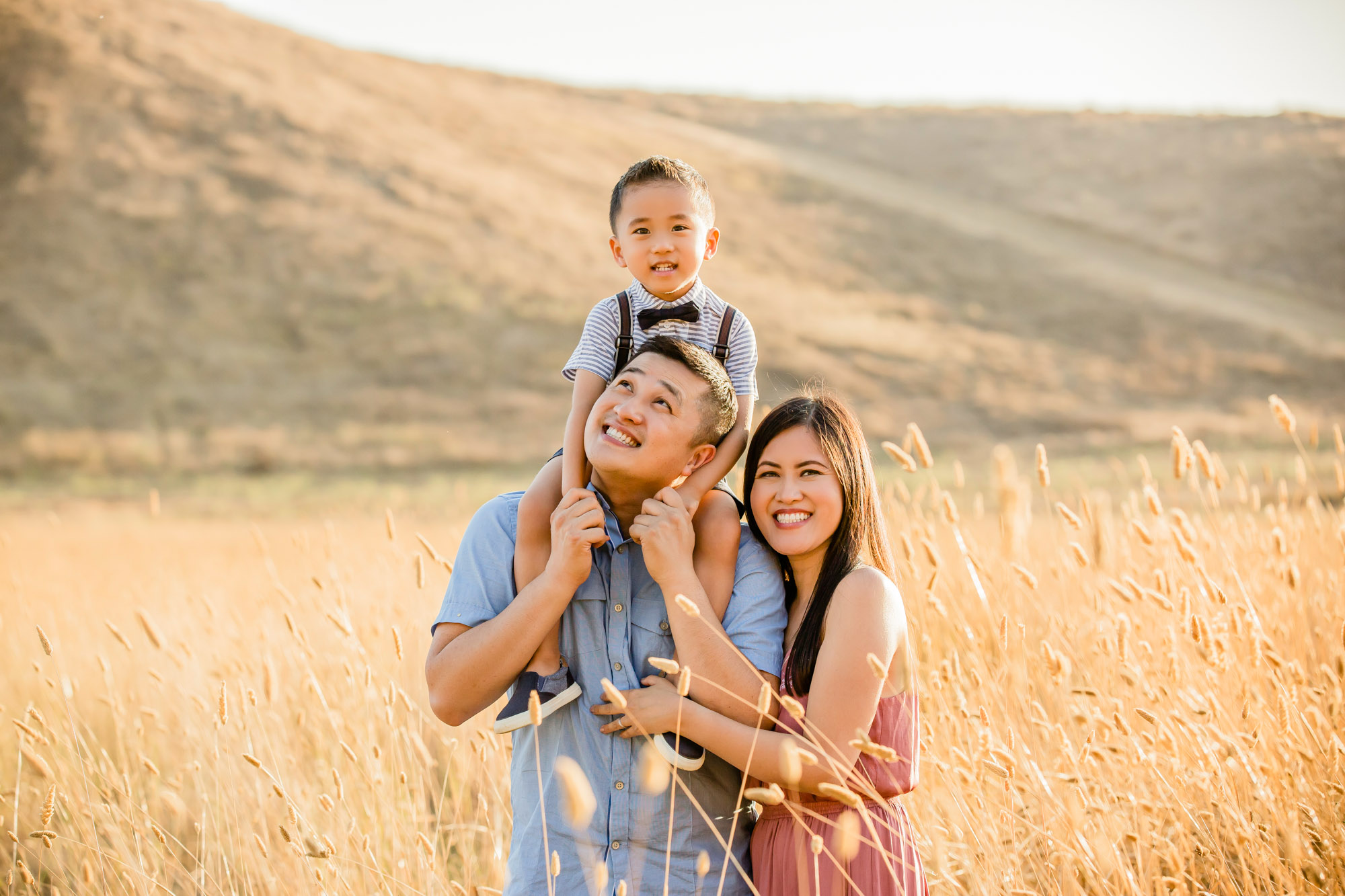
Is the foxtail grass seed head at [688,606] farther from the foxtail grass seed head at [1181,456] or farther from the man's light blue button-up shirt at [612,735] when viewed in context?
the foxtail grass seed head at [1181,456]

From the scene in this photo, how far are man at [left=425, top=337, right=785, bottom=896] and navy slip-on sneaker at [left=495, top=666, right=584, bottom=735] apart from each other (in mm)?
59

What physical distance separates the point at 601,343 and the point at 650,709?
1440mm

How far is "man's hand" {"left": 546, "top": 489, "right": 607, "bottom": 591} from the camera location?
7.79 ft

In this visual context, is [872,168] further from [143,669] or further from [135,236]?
[143,669]

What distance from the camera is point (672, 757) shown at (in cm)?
222

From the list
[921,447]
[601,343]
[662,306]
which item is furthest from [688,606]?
[662,306]

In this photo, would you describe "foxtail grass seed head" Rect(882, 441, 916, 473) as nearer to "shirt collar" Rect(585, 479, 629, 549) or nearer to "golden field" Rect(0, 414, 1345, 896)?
"golden field" Rect(0, 414, 1345, 896)

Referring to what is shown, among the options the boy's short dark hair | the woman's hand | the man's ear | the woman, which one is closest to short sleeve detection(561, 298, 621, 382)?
the boy's short dark hair

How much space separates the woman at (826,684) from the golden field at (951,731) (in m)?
0.20

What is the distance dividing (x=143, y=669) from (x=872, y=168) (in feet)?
208

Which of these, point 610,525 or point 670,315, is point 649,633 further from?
point 670,315

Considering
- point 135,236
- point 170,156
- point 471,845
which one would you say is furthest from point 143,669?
point 170,156

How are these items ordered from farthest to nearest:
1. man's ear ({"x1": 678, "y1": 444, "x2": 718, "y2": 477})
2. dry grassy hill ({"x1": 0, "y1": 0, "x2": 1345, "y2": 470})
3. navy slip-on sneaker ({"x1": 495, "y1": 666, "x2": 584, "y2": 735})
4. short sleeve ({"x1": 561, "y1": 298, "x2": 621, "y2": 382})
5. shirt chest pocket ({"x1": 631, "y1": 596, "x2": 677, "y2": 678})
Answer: dry grassy hill ({"x1": 0, "y1": 0, "x2": 1345, "y2": 470}), short sleeve ({"x1": 561, "y1": 298, "x2": 621, "y2": 382}), man's ear ({"x1": 678, "y1": 444, "x2": 718, "y2": 477}), shirt chest pocket ({"x1": 631, "y1": 596, "x2": 677, "y2": 678}), navy slip-on sneaker ({"x1": 495, "y1": 666, "x2": 584, "y2": 735})

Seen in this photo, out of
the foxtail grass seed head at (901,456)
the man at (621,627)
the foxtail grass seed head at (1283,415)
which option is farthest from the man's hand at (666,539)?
the foxtail grass seed head at (1283,415)
